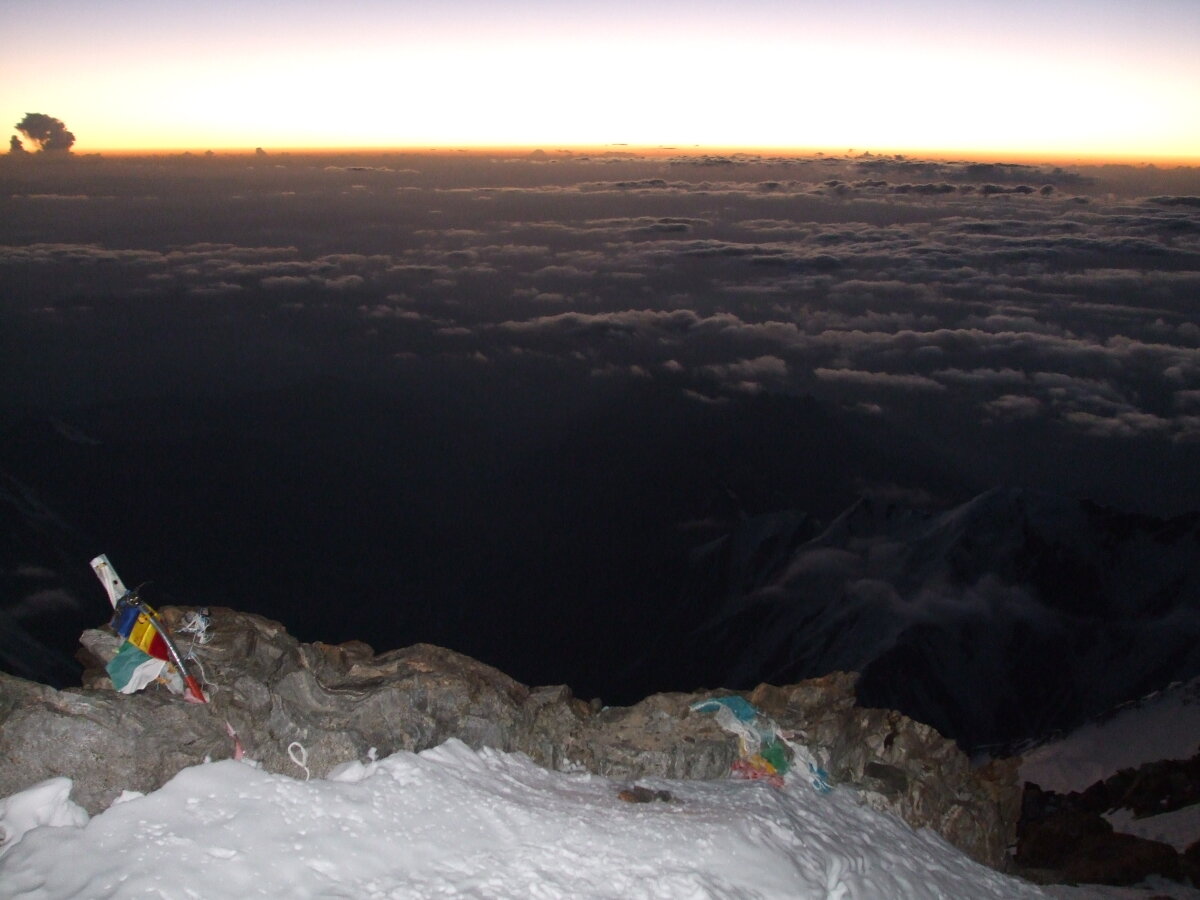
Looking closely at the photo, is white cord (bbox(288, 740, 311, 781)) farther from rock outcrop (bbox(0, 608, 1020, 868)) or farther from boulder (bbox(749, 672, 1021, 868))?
boulder (bbox(749, 672, 1021, 868))

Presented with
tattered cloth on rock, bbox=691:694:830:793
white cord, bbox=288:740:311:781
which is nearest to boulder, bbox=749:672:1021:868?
tattered cloth on rock, bbox=691:694:830:793

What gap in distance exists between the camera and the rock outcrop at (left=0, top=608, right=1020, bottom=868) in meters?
9.45

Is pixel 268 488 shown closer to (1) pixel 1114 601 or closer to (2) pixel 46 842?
(2) pixel 46 842

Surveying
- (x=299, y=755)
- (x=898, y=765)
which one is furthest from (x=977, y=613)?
(x=299, y=755)

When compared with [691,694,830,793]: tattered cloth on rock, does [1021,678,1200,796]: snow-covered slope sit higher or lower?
lower

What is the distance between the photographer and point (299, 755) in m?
10.7

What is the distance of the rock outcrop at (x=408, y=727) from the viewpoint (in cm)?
945

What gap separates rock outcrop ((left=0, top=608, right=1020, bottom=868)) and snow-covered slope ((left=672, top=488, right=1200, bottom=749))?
278ft

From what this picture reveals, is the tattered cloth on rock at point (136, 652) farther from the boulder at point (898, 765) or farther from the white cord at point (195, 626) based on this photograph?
the boulder at point (898, 765)

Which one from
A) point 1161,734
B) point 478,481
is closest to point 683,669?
point 478,481

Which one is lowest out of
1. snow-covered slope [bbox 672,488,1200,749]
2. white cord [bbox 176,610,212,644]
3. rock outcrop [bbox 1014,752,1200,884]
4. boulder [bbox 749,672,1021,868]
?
snow-covered slope [bbox 672,488,1200,749]

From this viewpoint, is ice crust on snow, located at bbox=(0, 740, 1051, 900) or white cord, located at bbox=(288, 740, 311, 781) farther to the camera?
white cord, located at bbox=(288, 740, 311, 781)

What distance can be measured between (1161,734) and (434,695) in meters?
86.1

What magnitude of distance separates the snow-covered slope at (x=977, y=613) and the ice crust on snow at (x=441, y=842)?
91.8 metres
